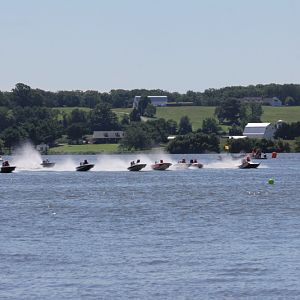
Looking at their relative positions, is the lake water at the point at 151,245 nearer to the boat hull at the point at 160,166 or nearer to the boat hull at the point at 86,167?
the boat hull at the point at 86,167

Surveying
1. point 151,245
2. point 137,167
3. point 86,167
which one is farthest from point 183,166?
point 151,245

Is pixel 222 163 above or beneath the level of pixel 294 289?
beneath

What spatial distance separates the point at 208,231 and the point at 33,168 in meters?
98.2

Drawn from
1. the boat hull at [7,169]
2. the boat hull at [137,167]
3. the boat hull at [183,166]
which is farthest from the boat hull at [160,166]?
the boat hull at [7,169]

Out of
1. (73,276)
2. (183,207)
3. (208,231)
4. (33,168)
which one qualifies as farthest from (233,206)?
(33,168)

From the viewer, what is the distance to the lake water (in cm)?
3847

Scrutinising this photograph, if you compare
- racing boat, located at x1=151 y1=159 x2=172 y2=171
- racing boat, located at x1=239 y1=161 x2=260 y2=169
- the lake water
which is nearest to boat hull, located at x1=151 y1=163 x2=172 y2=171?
racing boat, located at x1=151 y1=159 x2=172 y2=171

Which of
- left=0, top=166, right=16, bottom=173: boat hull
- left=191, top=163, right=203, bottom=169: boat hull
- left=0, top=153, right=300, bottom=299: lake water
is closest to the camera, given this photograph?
left=0, top=153, right=300, bottom=299: lake water

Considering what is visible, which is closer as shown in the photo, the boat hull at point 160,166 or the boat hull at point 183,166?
the boat hull at point 160,166

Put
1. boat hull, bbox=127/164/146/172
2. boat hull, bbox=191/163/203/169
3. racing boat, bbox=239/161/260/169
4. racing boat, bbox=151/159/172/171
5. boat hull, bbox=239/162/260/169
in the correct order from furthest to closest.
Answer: boat hull, bbox=191/163/203/169 → racing boat, bbox=239/161/260/169 → boat hull, bbox=239/162/260/169 → racing boat, bbox=151/159/172/171 → boat hull, bbox=127/164/146/172

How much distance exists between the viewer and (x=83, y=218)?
62.5 m

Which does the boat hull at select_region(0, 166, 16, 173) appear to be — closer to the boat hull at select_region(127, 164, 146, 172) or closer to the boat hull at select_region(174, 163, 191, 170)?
the boat hull at select_region(127, 164, 146, 172)

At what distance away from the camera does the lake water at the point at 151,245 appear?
38469 millimetres

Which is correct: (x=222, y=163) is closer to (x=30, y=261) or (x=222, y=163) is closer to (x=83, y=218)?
(x=83, y=218)
